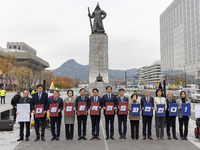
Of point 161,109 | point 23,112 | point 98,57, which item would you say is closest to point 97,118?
point 161,109

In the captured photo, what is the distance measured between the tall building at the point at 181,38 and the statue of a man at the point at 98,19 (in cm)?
4051

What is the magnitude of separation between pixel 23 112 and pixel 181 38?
8529 cm

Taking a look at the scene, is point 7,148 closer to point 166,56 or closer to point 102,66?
point 102,66

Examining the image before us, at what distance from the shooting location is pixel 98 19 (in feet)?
88.8

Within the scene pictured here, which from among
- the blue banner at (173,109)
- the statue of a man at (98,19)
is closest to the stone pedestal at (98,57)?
the statue of a man at (98,19)

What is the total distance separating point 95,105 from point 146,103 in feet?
6.35

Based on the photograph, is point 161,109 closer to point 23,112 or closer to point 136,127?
point 136,127

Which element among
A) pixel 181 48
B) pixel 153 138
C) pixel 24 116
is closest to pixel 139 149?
pixel 153 138

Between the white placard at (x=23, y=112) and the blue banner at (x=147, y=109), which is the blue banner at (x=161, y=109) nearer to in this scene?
the blue banner at (x=147, y=109)

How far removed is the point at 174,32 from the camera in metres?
86.2

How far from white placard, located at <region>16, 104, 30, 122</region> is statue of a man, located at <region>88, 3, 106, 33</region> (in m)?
22.7

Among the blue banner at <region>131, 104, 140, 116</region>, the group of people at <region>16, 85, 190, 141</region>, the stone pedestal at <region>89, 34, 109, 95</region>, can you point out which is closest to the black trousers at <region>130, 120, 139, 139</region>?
the group of people at <region>16, 85, 190, 141</region>

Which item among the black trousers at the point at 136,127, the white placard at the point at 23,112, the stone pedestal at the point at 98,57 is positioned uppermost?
the stone pedestal at the point at 98,57

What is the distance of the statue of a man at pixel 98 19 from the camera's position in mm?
27016
